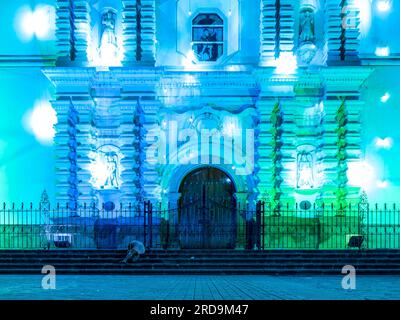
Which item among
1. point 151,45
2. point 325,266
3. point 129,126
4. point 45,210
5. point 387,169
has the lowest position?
point 325,266

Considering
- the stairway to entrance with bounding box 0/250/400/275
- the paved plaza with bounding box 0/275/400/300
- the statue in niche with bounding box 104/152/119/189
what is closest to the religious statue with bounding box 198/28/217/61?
the statue in niche with bounding box 104/152/119/189

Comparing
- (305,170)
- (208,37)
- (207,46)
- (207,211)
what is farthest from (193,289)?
(208,37)

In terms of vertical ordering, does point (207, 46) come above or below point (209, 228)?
above

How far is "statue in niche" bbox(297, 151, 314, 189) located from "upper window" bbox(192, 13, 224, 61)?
5.29 meters

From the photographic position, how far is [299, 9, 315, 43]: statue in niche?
77.8 feet

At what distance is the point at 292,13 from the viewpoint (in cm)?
2342

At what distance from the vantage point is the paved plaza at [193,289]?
10.9 meters

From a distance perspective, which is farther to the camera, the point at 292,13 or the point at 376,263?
the point at 292,13

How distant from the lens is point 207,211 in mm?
22562

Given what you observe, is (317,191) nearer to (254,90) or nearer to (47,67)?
(254,90)

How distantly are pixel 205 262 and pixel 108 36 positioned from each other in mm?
10657

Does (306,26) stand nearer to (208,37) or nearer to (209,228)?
(208,37)

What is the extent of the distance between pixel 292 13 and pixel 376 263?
10.7 meters

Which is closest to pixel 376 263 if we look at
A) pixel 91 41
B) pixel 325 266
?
pixel 325 266
